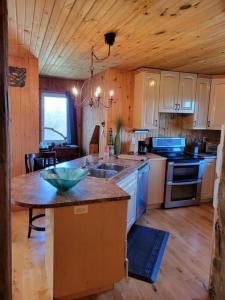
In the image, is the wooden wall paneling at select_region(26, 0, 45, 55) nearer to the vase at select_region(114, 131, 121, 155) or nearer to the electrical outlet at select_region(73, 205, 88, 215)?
the electrical outlet at select_region(73, 205, 88, 215)

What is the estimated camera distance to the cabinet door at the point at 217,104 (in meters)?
4.17

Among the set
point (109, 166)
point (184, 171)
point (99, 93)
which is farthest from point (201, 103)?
point (109, 166)

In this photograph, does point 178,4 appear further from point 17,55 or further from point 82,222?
point 17,55

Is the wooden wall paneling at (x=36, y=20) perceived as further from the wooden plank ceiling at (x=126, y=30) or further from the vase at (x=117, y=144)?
the vase at (x=117, y=144)

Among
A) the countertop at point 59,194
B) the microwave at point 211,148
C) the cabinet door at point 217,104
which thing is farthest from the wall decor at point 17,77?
the microwave at point 211,148

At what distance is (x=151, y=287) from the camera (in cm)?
204

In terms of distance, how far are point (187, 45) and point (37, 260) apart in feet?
9.83

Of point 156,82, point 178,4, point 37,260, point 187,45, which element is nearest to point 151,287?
point 37,260

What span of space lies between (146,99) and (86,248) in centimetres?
277

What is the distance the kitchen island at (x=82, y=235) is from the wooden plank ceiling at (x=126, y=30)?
154 cm

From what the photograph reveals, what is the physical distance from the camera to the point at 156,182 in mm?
3758

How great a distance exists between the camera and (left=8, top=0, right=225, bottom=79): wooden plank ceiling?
183 centimetres

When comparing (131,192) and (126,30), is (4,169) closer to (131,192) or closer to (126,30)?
(126,30)

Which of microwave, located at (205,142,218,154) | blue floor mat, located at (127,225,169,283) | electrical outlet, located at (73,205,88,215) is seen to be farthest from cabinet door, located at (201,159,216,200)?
electrical outlet, located at (73,205,88,215)
